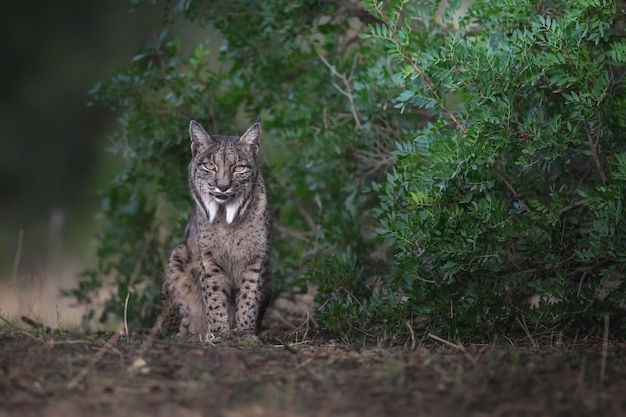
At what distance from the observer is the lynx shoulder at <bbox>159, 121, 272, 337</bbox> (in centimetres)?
729

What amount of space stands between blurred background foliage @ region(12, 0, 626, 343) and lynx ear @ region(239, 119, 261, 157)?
906mm

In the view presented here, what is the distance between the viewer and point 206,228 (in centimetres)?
741

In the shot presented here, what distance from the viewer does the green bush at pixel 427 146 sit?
6344 mm

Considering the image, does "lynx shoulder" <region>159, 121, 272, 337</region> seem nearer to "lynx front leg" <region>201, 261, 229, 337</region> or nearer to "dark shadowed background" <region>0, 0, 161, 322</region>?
"lynx front leg" <region>201, 261, 229, 337</region>

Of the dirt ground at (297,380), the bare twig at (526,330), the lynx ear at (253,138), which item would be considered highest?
the lynx ear at (253,138)

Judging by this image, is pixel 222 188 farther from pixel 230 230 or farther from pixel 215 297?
pixel 215 297

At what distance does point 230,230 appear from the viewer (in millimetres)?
7375

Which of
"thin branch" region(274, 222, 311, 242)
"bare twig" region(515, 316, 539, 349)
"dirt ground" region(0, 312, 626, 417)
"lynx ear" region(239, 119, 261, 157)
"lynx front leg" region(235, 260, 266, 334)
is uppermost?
"lynx ear" region(239, 119, 261, 157)

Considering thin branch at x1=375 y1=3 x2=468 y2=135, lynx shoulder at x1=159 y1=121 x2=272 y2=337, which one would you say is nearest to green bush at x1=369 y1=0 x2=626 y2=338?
thin branch at x1=375 y1=3 x2=468 y2=135

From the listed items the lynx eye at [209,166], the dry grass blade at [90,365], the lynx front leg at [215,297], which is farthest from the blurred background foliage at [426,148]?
the dry grass blade at [90,365]

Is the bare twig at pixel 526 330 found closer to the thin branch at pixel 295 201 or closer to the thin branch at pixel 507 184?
the thin branch at pixel 507 184

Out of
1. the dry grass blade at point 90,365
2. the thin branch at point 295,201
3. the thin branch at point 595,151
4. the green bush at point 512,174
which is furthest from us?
the thin branch at point 295,201

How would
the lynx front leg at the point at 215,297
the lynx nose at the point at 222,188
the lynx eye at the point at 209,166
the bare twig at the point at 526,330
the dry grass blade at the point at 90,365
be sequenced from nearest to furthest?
1. the dry grass blade at the point at 90,365
2. the bare twig at the point at 526,330
3. the lynx nose at the point at 222,188
4. the lynx eye at the point at 209,166
5. the lynx front leg at the point at 215,297

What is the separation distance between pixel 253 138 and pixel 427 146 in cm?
138
